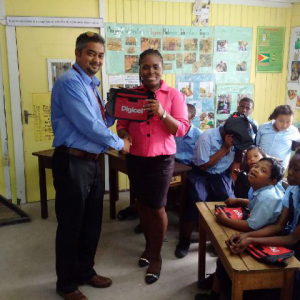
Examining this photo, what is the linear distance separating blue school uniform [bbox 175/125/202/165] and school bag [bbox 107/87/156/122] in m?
0.99

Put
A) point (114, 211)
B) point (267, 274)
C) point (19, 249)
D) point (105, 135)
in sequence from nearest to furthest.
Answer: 1. point (267, 274)
2. point (105, 135)
3. point (19, 249)
4. point (114, 211)

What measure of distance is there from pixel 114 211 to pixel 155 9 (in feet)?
7.48

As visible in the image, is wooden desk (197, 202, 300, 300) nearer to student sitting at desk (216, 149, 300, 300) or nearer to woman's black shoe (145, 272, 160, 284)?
student sitting at desk (216, 149, 300, 300)

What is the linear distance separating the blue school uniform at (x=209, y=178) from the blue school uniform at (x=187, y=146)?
150 millimetres

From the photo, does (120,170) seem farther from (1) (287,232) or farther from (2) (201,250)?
(1) (287,232)

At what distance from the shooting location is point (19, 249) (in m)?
2.87

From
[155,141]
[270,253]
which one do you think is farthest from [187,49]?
[270,253]

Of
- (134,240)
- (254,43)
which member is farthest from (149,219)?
(254,43)

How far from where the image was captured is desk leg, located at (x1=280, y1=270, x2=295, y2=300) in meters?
1.54

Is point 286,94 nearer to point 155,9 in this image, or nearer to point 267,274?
point 155,9

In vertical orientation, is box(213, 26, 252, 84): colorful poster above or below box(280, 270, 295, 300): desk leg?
above

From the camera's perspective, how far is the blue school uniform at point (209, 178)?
2.76 m

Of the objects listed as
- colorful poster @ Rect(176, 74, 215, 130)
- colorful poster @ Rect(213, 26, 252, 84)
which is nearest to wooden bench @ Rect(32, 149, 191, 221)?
colorful poster @ Rect(176, 74, 215, 130)

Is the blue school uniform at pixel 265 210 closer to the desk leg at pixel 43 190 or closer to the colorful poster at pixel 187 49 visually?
the desk leg at pixel 43 190
